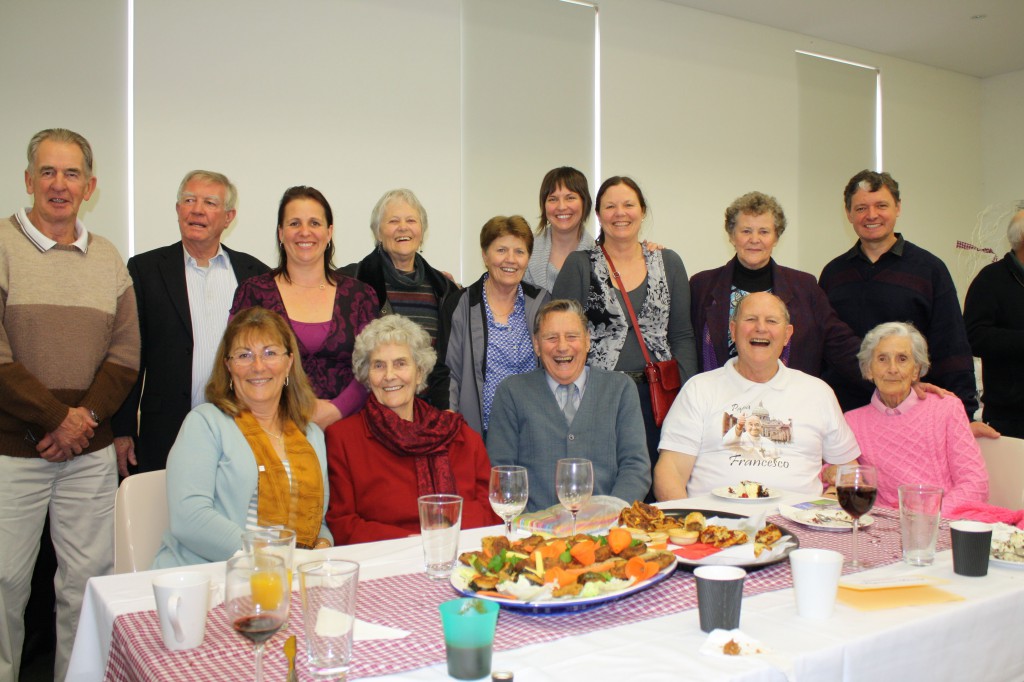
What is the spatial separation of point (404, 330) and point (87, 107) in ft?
8.18

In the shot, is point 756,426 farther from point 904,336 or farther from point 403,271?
point 403,271

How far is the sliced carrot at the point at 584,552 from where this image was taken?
155 centimetres

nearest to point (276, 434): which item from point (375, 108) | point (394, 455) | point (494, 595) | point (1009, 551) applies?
point (394, 455)

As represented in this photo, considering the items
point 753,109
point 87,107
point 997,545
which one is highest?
point 753,109

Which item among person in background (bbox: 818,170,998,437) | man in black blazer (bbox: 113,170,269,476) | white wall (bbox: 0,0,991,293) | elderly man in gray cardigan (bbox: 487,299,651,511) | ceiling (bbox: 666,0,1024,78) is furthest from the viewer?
ceiling (bbox: 666,0,1024,78)

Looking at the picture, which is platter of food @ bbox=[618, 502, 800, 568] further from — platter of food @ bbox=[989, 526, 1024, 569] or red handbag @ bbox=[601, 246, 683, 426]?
red handbag @ bbox=[601, 246, 683, 426]

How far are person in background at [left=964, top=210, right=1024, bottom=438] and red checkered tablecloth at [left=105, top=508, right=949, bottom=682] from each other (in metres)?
2.37

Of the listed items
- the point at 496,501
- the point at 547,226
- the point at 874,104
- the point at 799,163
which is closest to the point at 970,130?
the point at 874,104

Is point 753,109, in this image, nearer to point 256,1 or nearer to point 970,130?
point 970,130

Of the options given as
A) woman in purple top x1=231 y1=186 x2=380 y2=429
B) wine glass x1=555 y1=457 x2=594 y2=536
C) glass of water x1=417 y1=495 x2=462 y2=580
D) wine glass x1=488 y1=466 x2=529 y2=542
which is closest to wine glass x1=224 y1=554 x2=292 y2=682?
glass of water x1=417 y1=495 x2=462 y2=580

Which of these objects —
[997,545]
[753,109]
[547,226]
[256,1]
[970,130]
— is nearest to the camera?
[997,545]

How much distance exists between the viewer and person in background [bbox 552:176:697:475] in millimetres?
3344

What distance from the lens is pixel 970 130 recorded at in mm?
8031

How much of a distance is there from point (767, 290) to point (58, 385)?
264cm
